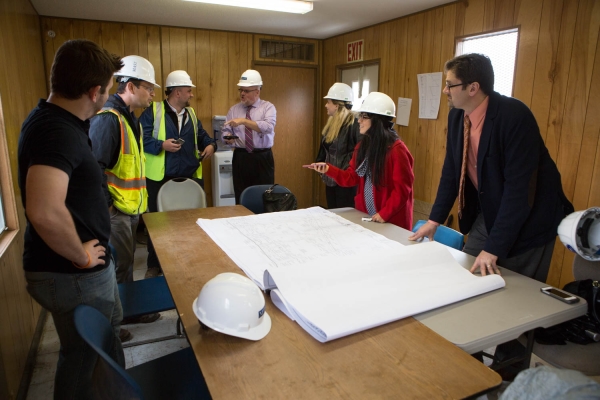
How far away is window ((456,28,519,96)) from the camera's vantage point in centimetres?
313

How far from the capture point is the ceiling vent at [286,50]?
5246 mm

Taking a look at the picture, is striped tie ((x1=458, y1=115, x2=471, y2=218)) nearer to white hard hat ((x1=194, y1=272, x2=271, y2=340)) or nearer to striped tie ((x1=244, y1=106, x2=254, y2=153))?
white hard hat ((x1=194, y1=272, x2=271, y2=340))

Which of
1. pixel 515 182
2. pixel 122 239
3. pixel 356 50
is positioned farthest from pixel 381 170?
pixel 356 50

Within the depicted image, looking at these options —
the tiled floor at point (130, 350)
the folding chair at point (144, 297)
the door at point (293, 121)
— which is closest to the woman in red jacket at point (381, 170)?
the folding chair at point (144, 297)

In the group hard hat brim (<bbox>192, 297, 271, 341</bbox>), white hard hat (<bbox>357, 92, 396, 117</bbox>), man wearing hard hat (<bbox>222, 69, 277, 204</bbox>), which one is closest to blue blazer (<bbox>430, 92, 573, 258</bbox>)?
white hard hat (<bbox>357, 92, 396, 117</bbox>)

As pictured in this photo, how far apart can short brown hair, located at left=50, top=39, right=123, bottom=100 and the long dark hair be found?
155 centimetres

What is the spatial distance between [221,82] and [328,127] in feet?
6.87

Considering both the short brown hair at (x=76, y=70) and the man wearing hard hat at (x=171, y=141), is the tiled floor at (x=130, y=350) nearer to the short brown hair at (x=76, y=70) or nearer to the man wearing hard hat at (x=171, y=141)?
the man wearing hard hat at (x=171, y=141)

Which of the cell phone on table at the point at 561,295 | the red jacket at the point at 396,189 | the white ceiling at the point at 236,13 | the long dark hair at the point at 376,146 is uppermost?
the white ceiling at the point at 236,13

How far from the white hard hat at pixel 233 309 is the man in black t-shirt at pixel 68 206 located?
45 cm

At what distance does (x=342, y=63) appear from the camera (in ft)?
16.9

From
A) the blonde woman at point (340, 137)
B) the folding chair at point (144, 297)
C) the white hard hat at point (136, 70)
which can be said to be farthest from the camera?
the blonde woman at point (340, 137)

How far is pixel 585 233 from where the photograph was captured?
4.54 feet

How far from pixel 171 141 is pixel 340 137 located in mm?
1429
